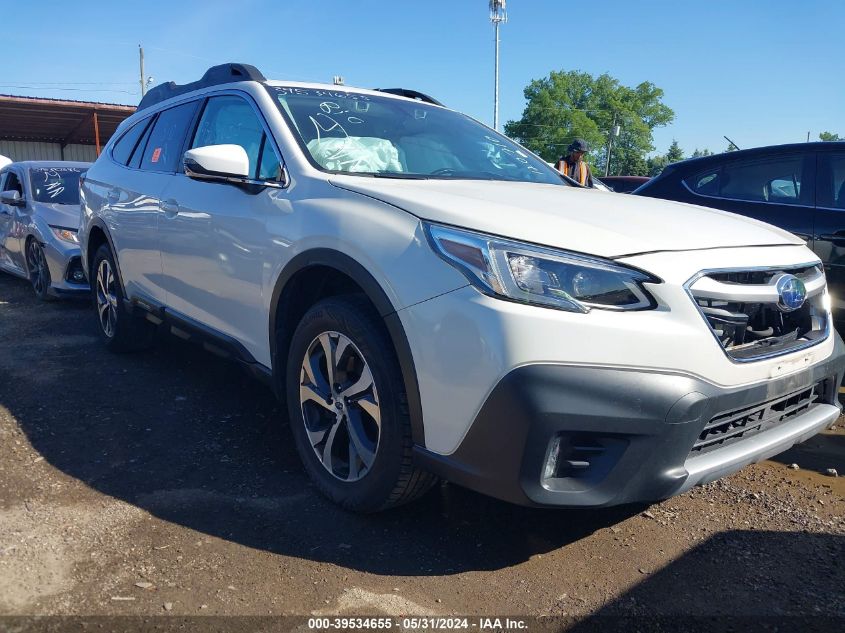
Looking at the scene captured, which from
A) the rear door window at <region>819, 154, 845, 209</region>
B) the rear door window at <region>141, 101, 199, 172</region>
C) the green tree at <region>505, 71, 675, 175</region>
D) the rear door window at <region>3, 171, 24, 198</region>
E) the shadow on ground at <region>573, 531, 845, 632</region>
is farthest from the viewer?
the green tree at <region>505, 71, 675, 175</region>

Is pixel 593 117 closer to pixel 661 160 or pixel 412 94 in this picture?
pixel 661 160

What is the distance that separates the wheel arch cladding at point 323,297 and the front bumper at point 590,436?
28cm

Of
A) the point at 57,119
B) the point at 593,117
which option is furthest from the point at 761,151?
the point at 593,117

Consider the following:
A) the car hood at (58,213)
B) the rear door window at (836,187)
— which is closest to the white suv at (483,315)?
the rear door window at (836,187)

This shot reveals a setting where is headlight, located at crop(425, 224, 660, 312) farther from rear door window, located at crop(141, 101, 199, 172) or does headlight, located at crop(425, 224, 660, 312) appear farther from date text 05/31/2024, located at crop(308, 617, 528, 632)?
rear door window, located at crop(141, 101, 199, 172)

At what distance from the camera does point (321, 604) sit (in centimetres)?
222

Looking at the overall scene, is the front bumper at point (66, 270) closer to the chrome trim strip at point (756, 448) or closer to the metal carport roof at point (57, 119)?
the chrome trim strip at point (756, 448)

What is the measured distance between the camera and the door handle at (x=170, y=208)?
12.6 ft

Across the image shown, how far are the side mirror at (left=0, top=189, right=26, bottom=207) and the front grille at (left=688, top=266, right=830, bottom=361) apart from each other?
776 centimetres

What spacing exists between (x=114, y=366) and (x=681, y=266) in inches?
161

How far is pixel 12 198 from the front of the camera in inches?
310

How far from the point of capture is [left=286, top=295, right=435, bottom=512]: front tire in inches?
96.0

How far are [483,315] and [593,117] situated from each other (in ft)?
268

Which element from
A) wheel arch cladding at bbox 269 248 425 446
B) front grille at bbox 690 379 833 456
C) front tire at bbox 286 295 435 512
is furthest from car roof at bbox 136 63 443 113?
front grille at bbox 690 379 833 456
